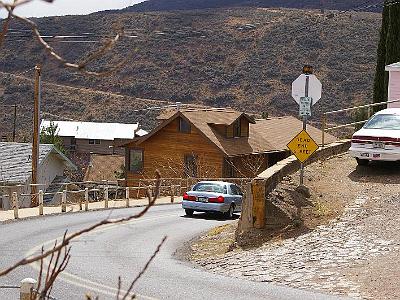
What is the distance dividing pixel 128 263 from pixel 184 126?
30948 millimetres

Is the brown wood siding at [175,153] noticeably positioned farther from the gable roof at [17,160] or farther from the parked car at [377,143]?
the parked car at [377,143]

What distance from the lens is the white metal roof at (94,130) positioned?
74.9m

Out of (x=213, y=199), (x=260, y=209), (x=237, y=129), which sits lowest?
(x=213, y=199)

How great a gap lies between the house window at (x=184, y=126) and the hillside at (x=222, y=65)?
3552 cm

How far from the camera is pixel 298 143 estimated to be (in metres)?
17.8

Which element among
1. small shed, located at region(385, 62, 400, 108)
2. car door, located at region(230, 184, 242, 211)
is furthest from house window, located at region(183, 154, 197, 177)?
car door, located at region(230, 184, 242, 211)

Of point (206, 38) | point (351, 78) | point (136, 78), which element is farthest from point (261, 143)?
point (206, 38)

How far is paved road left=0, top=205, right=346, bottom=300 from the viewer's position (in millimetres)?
12695

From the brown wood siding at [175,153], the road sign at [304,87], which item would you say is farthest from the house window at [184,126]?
the road sign at [304,87]

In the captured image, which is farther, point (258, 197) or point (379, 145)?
point (379, 145)

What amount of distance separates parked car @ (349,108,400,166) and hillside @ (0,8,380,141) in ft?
200

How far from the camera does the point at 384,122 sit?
22016 mm

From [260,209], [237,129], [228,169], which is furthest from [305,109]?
[237,129]

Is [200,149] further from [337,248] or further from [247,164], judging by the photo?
[337,248]
